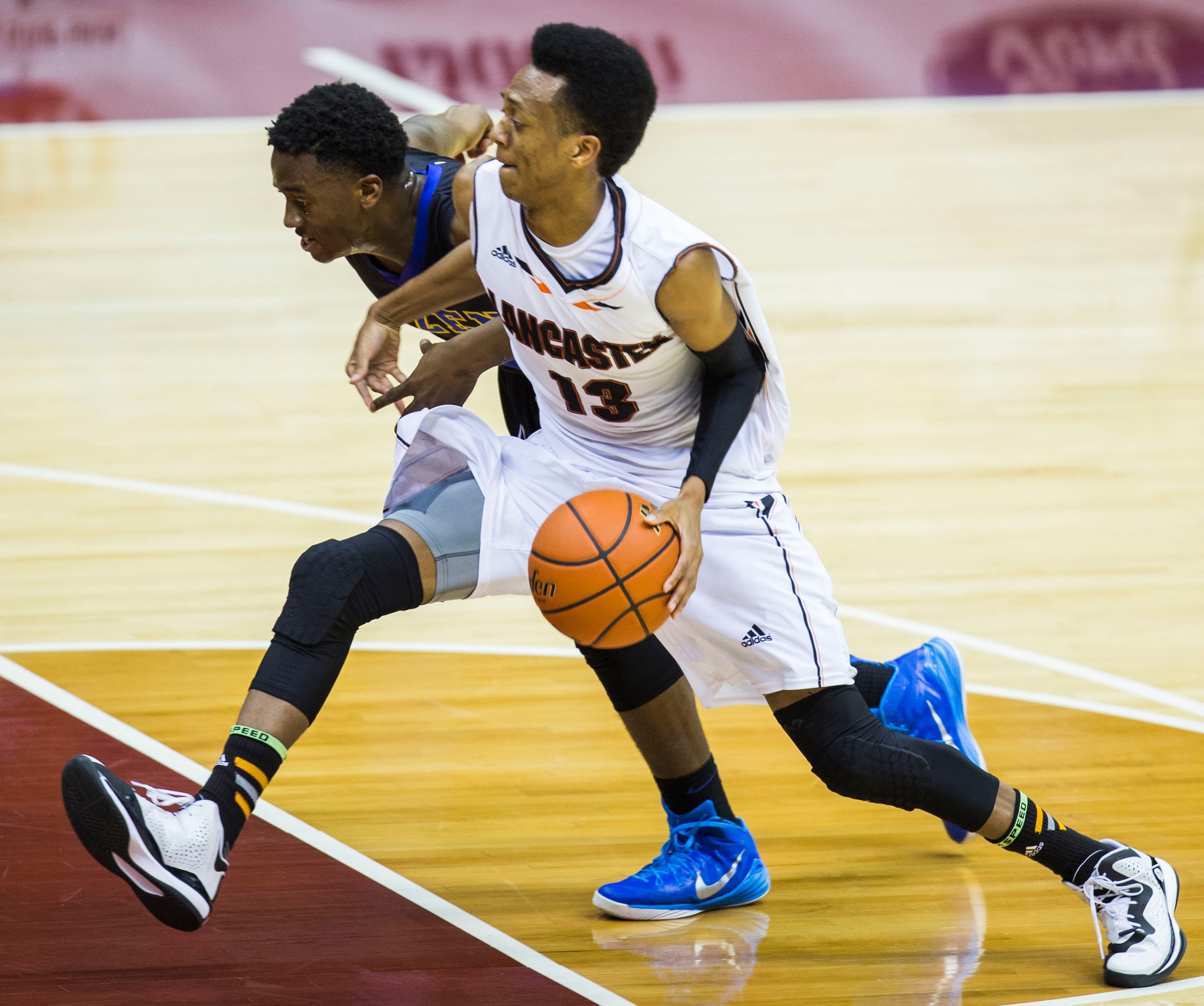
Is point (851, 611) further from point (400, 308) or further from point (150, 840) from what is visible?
point (150, 840)

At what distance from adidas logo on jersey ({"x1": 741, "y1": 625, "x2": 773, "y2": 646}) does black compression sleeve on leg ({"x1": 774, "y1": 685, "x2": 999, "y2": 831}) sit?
142 millimetres

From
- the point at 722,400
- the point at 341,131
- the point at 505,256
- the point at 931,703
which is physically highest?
the point at 341,131

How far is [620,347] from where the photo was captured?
9.28ft

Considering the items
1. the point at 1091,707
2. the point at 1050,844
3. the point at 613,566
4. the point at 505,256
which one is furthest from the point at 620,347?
the point at 1091,707

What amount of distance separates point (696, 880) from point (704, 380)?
0.98 metres

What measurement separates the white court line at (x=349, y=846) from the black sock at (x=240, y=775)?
60 centimetres

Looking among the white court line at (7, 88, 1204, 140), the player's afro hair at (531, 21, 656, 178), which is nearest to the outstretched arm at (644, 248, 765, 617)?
the player's afro hair at (531, 21, 656, 178)

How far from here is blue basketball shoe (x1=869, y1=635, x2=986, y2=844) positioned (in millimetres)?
3426

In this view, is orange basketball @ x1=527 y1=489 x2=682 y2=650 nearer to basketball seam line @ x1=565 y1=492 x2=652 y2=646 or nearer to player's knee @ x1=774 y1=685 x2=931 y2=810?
basketball seam line @ x1=565 y1=492 x2=652 y2=646

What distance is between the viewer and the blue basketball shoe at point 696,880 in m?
3.16

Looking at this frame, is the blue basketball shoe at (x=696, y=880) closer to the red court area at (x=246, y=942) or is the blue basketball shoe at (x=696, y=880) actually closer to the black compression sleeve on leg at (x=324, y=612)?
the red court area at (x=246, y=942)

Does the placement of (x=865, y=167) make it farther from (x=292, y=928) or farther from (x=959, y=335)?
(x=292, y=928)

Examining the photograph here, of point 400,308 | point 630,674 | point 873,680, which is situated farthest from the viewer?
point 873,680

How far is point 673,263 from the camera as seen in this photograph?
9.04 ft
